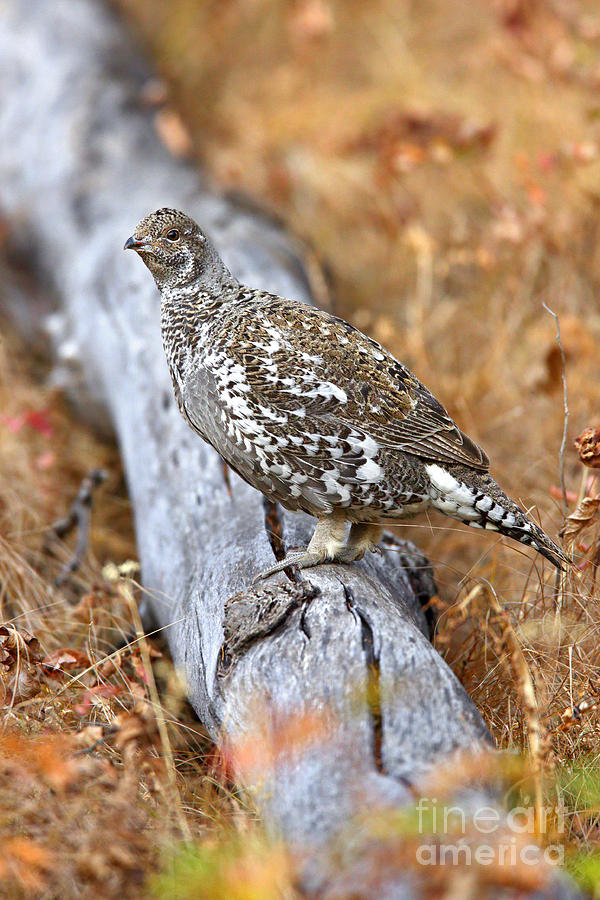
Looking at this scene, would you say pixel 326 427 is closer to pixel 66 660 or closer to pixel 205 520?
pixel 205 520

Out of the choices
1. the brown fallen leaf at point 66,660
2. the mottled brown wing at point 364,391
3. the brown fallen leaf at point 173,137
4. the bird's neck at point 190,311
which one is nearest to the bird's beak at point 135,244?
the bird's neck at point 190,311

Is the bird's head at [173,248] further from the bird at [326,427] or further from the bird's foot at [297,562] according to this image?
the bird's foot at [297,562]

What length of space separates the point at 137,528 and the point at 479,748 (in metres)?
2.30

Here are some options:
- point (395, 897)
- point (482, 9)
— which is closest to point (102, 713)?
point (395, 897)

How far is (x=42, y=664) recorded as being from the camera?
3.02m

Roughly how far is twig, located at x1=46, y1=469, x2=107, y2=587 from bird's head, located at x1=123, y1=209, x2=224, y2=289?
4.79 feet

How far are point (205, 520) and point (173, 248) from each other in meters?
1.18

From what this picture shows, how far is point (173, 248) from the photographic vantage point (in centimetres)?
355

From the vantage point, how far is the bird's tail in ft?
10.4

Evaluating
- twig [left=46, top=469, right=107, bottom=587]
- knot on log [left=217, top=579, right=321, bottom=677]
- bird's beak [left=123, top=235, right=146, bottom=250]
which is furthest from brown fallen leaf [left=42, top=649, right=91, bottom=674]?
bird's beak [left=123, top=235, right=146, bottom=250]

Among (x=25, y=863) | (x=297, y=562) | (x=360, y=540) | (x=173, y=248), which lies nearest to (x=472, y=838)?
(x=25, y=863)

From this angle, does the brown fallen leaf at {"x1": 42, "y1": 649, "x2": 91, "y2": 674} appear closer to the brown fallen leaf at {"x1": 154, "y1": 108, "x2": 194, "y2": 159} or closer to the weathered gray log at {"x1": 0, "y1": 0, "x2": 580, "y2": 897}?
the weathered gray log at {"x1": 0, "y1": 0, "x2": 580, "y2": 897}

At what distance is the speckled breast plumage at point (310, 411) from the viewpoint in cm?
316

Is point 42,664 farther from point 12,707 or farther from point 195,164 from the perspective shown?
point 195,164
